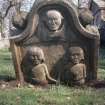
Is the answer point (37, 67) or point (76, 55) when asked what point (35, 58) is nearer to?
point (37, 67)

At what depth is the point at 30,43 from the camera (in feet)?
32.1

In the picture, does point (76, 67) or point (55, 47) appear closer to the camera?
point (76, 67)

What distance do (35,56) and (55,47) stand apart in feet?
1.54

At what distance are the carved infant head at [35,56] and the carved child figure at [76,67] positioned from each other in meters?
0.56

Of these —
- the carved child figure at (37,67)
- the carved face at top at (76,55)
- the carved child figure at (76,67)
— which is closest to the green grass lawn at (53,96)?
the carved child figure at (76,67)

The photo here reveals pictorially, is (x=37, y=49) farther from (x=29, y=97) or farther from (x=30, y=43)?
(x=29, y=97)

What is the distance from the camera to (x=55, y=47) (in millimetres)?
9781

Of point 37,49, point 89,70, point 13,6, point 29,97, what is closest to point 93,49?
point 89,70

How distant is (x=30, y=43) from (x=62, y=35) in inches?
26.3

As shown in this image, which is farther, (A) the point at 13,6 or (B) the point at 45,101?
(A) the point at 13,6

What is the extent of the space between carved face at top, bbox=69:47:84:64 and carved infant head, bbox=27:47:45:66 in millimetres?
579

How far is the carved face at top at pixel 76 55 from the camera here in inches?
376

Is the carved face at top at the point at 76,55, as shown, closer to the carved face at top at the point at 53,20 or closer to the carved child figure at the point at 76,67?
the carved child figure at the point at 76,67

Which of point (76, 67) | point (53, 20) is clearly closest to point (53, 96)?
point (76, 67)
